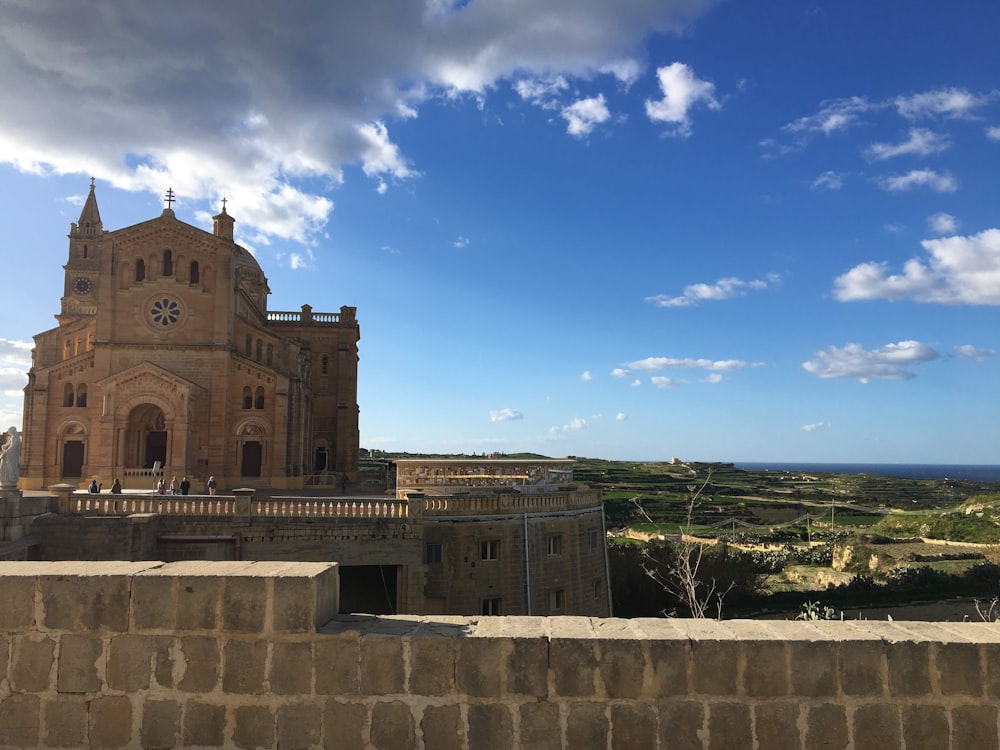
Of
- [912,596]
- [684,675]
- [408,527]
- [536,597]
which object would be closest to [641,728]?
[684,675]

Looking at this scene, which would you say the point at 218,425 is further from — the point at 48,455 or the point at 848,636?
the point at 848,636

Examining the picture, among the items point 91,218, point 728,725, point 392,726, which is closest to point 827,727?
point 728,725

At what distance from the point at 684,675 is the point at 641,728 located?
0.38 meters

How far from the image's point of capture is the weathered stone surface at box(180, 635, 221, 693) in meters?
3.92

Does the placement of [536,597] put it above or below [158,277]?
below

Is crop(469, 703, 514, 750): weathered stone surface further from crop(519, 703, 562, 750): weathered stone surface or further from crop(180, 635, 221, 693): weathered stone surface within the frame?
crop(180, 635, 221, 693): weathered stone surface

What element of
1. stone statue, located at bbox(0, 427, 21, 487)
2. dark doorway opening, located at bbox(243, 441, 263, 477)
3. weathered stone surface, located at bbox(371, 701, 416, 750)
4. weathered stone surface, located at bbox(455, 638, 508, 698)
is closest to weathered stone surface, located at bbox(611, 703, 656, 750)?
weathered stone surface, located at bbox(455, 638, 508, 698)

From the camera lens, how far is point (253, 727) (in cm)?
388

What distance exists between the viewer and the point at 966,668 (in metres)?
3.73

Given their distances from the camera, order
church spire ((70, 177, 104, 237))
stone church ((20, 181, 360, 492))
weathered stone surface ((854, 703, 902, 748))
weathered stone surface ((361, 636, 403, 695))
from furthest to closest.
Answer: church spire ((70, 177, 104, 237)) → stone church ((20, 181, 360, 492)) → weathered stone surface ((361, 636, 403, 695)) → weathered stone surface ((854, 703, 902, 748))

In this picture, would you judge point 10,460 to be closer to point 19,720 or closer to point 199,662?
point 19,720

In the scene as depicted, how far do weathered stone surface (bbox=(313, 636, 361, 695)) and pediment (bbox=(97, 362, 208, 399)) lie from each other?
3128 centimetres

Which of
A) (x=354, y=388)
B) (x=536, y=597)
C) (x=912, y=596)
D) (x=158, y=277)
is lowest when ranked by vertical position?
(x=912, y=596)

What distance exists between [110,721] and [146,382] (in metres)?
31.7
